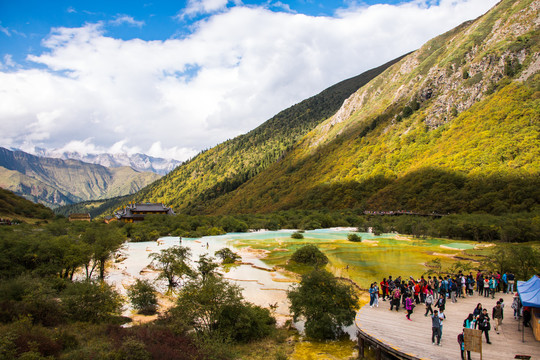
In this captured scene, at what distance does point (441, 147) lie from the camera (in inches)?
4397

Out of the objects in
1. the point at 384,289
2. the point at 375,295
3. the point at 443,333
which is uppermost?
the point at 375,295

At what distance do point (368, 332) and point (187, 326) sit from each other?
443 inches

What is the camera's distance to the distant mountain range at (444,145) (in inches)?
3329

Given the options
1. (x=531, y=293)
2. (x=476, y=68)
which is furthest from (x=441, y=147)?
(x=531, y=293)

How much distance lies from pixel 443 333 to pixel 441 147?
110 metres

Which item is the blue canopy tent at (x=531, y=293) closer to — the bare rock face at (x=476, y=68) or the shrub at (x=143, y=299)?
the shrub at (x=143, y=299)

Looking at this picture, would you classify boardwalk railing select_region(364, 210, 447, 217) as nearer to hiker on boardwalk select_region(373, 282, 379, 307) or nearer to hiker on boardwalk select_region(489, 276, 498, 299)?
hiker on boardwalk select_region(489, 276, 498, 299)

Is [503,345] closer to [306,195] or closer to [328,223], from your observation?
[328,223]

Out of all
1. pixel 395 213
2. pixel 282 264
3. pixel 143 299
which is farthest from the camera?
pixel 395 213

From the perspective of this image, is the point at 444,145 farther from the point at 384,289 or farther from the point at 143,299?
the point at 143,299

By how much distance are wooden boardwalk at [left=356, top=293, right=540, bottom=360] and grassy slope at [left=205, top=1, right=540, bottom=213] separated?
68.7 m

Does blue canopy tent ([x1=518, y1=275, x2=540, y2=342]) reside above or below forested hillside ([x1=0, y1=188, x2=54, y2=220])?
below

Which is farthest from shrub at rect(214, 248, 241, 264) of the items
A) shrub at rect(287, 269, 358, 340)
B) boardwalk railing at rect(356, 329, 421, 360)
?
boardwalk railing at rect(356, 329, 421, 360)

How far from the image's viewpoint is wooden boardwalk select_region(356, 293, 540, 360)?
1450cm
